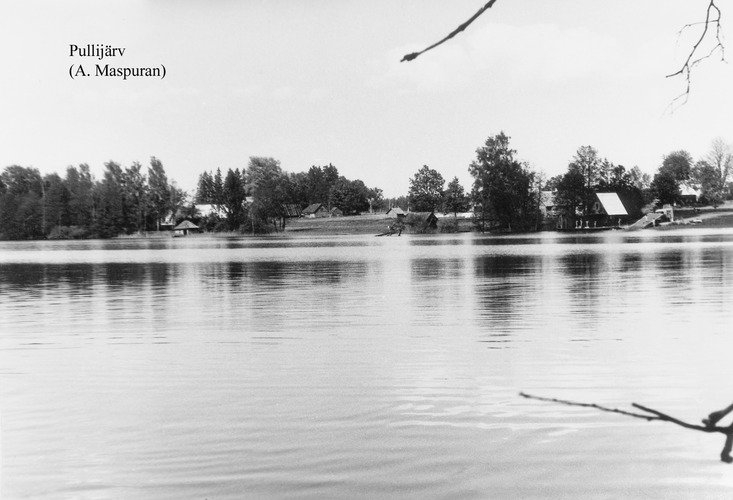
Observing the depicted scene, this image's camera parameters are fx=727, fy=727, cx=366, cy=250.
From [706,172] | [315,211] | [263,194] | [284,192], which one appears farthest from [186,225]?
[706,172]

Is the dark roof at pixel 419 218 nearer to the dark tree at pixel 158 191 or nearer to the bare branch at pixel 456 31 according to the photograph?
the dark tree at pixel 158 191

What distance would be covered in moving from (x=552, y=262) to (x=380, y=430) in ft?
47.2

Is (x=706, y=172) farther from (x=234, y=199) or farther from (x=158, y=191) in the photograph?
(x=234, y=199)

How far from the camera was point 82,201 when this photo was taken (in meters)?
17.7

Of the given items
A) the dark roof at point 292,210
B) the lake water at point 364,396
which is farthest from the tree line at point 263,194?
the lake water at point 364,396

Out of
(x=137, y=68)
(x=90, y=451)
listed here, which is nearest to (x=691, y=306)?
(x=137, y=68)

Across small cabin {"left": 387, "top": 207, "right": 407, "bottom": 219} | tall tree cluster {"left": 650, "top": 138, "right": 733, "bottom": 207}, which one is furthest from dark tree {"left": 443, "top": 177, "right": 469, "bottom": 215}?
tall tree cluster {"left": 650, "top": 138, "right": 733, "bottom": 207}

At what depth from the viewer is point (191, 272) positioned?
1652 centimetres

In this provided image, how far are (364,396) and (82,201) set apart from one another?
15.2 metres

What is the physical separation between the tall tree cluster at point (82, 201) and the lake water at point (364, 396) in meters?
2.41

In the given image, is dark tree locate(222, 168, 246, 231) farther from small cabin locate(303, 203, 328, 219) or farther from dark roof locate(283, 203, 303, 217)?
small cabin locate(303, 203, 328, 219)

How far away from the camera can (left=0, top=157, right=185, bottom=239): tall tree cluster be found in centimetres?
1131

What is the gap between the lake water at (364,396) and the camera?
2895 mm

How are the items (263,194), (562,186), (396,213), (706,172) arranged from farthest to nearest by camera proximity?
1. (396,213)
2. (263,194)
3. (562,186)
4. (706,172)
